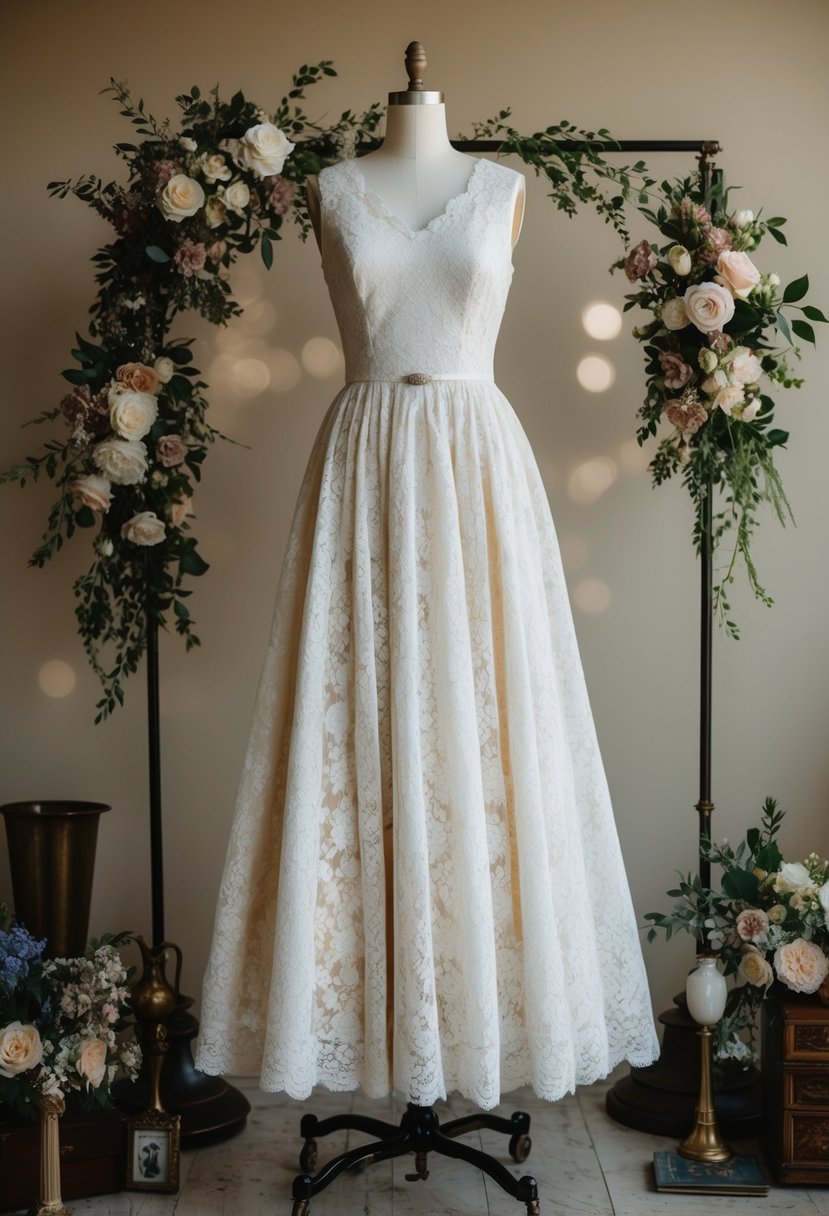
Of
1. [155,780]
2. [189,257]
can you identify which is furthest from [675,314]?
[155,780]

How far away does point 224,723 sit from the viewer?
3184 mm

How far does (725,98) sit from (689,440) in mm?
951

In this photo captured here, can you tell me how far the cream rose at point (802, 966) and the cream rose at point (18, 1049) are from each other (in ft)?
4.39

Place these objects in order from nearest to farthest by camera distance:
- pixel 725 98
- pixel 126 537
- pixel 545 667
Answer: pixel 545 667, pixel 126 537, pixel 725 98

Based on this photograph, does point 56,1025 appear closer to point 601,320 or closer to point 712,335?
point 712,335

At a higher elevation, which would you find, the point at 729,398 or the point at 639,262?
the point at 639,262

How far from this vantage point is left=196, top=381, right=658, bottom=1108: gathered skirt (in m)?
2.18

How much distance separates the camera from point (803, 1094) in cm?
246

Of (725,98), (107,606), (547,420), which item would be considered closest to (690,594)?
(547,420)

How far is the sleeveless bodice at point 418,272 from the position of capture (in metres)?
2.32

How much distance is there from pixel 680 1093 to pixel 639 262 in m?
1.66

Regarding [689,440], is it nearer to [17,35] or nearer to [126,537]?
[126,537]

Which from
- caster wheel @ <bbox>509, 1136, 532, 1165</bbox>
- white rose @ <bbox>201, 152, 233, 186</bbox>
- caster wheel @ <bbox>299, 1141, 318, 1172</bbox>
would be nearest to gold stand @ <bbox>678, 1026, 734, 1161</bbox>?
caster wheel @ <bbox>509, 1136, 532, 1165</bbox>

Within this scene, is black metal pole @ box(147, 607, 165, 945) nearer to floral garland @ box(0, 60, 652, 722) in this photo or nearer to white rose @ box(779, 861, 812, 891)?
floral garland @ box(0, 60, 652, 722)
